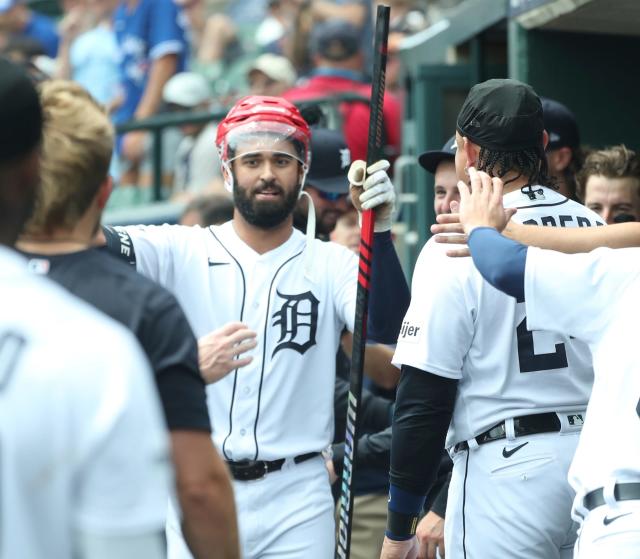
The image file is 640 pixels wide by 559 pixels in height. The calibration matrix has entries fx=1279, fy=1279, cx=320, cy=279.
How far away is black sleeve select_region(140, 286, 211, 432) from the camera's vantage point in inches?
97.0

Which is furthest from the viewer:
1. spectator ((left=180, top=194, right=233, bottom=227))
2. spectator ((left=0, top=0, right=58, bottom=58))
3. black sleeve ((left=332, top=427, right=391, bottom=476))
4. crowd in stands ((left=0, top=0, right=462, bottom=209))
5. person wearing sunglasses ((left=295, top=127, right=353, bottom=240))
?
spectator ((left=0, top=0, right=58, bottom=58))

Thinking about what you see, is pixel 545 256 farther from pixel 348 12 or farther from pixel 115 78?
pixel 115 78

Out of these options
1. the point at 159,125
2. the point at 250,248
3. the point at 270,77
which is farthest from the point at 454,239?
the point at 159,125

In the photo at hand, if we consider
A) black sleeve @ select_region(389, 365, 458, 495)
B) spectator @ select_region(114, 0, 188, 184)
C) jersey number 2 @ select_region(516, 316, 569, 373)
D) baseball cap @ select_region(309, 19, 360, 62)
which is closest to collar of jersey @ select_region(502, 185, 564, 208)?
jersey number 2 @ select_region(516, 316, 569, 373)

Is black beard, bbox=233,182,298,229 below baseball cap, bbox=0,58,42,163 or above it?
below

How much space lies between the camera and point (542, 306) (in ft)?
10.2

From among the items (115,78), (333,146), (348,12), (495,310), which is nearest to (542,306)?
(495,310)

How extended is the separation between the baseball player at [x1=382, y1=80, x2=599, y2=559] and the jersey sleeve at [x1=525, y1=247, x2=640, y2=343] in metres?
0.54

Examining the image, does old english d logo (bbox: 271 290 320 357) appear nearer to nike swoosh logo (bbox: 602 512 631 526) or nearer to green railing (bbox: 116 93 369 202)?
nike swoosh logo (bbox: 602 512 631 526)

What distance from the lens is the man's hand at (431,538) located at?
4.25 meters

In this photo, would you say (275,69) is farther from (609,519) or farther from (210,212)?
(609,519)

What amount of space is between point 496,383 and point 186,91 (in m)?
6.46

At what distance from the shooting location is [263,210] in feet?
14.3

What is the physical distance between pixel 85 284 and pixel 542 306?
3.84 ft
